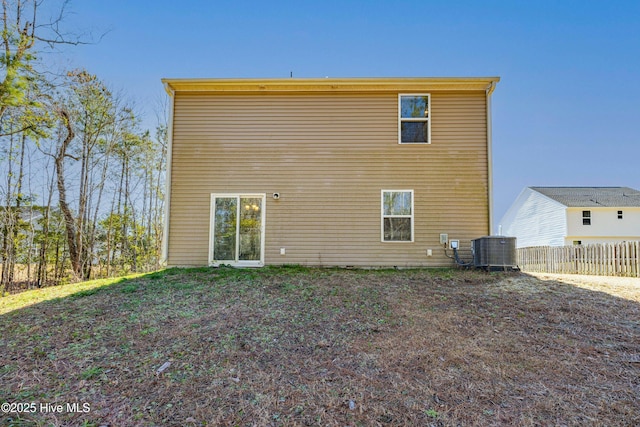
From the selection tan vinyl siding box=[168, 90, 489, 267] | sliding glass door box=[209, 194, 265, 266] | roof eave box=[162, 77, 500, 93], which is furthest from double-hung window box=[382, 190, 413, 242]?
sliding glass door box=[209, 194, 265, 266]

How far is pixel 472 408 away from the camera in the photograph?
2377mm

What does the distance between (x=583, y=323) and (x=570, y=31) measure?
16295 mm

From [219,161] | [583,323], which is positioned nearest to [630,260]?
[583,323]

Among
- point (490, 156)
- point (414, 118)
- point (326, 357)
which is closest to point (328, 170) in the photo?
point (414, 118)

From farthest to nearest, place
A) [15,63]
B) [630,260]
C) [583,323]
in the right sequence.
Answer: [630,260]
[15,63]
[583,323]

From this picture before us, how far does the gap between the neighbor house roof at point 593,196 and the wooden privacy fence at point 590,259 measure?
31.1 ft

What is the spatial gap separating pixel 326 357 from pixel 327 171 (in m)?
5.37

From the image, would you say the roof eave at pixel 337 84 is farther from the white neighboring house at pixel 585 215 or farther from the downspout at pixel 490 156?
the white neighboring house at pixel 585 215

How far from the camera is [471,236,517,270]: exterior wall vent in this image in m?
7.05

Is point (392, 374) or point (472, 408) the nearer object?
point (472, 408)

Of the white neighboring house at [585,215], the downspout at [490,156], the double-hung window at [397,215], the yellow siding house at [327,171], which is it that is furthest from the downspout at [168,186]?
the white neighboring house at [585,215]

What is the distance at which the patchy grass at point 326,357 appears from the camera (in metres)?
2.37

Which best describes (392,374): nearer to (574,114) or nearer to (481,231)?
(481,231)

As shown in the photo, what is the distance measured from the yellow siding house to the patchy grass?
2434 millimetres
